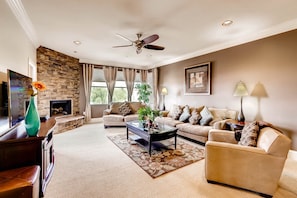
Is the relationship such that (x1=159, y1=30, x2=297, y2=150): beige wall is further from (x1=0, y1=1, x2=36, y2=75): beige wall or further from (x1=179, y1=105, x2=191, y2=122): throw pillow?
(x1=0, y1=1, x2=36, y2=75): beige wall

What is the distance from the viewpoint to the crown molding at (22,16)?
2305 millimetres

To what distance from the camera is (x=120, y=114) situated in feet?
19.1

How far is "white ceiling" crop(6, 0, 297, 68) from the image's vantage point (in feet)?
7.77

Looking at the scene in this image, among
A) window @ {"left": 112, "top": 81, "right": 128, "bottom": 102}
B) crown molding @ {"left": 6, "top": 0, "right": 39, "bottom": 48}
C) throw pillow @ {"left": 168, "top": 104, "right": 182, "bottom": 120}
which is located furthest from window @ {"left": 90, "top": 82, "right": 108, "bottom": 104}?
throw pillow @ {"left": 168, "top": 104, "right": 182, "bottom": 120}

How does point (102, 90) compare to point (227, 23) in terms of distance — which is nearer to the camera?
point (227, 23)

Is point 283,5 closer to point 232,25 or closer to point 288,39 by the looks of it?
point 232,25

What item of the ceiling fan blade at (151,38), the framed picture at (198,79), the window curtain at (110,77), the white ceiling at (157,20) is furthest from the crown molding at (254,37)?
the window curtain at (110,77)

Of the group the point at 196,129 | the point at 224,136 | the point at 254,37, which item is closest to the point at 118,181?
the point at 224,136

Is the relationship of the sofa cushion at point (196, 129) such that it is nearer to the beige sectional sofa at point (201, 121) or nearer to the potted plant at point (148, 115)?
the beige sectional sofa at point (201, 121)

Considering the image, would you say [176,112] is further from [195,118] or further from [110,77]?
[110,77]

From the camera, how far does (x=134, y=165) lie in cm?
273

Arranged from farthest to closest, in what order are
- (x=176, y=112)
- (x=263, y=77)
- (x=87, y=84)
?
(x=87, y=84)
(x=176, y=112)
(x=263, y=77)

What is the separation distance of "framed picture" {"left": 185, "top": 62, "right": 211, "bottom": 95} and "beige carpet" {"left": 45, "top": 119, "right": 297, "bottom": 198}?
268 cm

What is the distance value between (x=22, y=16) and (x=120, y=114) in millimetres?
3977
